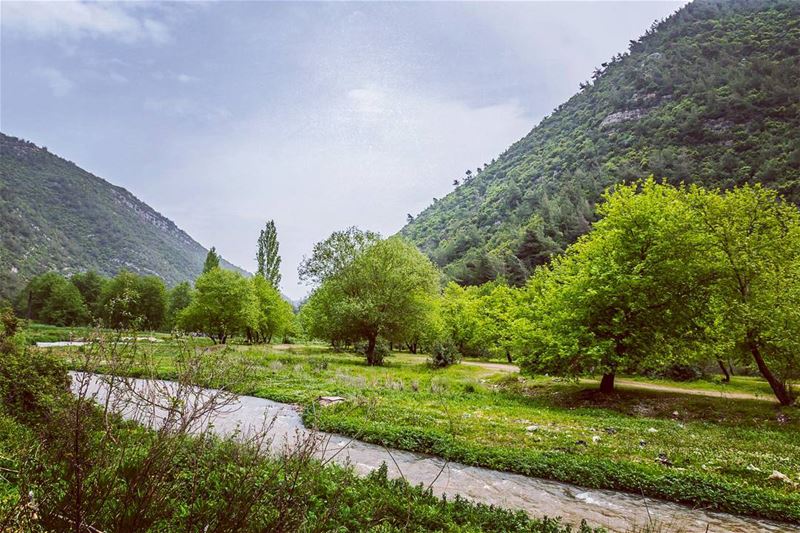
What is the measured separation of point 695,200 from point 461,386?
1651 centimetres

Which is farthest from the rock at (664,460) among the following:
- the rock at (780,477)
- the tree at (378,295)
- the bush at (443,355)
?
the tree at (378,295)

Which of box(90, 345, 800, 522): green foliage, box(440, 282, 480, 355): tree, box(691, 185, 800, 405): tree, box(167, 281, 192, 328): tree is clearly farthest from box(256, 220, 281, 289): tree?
box(691, 185, 800, 405): tree

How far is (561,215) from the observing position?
88.7 meters

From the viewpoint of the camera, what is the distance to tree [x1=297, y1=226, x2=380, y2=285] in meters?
41.9

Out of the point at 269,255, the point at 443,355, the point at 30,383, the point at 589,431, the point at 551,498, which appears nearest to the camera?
the point at 551,498

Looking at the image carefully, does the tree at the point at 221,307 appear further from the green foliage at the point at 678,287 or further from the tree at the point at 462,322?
the green foliage at the point at 678,287

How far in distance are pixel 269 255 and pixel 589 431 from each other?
72.0 meters

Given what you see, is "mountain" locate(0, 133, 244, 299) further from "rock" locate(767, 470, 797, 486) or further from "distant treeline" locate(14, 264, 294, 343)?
"rock" locate(767, 470, 797, 486)

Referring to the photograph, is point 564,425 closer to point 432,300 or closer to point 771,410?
point 771,410

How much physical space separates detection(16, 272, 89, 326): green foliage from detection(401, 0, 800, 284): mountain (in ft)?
256

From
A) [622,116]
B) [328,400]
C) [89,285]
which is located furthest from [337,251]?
[622,116]

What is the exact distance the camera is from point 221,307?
165 ft

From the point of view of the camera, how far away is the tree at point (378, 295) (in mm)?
37406

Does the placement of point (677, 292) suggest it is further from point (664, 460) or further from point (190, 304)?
point (190, 304)
